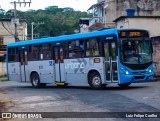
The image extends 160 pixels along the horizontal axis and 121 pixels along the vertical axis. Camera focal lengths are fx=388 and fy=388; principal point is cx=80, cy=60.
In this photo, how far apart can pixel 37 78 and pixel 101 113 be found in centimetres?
1373

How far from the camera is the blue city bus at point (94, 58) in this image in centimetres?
1859

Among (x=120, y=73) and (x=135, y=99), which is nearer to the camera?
(x=135, y=99)

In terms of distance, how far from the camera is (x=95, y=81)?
19797mm

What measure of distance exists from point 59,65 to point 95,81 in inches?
130

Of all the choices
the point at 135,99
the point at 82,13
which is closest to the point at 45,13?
the point at 82,13

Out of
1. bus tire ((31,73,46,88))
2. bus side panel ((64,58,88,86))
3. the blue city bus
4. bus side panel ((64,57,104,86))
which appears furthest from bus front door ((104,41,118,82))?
bus tire ((31,73,46,88))

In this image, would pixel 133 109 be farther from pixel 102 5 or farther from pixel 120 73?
pixel 102 5

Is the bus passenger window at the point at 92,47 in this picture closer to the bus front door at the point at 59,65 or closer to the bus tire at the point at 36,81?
the bus front door at the point at 59,65

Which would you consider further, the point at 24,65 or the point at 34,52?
the point at 24,65

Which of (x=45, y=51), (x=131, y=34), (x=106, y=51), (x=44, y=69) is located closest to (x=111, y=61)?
(x=106, y=51)

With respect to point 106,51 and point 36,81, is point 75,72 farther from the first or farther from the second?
point 36,81

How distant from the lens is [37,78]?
976 inches

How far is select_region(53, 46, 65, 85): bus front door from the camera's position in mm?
22144

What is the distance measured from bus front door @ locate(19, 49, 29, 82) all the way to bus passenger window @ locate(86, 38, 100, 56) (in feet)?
21.7
